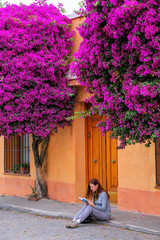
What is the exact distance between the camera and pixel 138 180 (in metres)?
9.12

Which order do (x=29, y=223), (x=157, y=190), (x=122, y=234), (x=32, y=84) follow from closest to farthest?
1. (x=122, y=234)
2. (x=29, y=223)
3. (x=157, y=190)
4. (x=32, y=84)

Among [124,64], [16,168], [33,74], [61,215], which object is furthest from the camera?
[16,168]

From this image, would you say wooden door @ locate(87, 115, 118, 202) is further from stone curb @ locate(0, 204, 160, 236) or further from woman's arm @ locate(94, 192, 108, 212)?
woman's arm @ locate(94, 192, 108, 212)

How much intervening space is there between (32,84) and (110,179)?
344 cm

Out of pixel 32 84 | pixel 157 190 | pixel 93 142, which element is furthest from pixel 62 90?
pixel 157 190

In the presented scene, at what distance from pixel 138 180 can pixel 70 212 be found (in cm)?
184

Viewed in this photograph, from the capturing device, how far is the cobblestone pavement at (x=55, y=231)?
22.3ft

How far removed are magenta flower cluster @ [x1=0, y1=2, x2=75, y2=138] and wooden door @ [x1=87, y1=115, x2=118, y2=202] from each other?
1.01m

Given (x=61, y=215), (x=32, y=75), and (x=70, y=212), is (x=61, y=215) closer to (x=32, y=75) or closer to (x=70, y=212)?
(x=70, y=212)

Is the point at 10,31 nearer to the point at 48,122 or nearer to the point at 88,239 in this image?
the point at 48,122

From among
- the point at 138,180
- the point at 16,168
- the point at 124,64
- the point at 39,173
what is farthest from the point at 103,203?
the point at 16,168

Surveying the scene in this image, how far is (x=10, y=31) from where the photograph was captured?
10.0 m

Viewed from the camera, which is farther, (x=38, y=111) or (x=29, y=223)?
(x=38, y=111)

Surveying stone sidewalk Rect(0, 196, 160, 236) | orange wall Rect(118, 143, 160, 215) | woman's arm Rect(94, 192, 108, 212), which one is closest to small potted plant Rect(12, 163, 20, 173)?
stone sidewalk Rect(0, 196, 160, 236)
